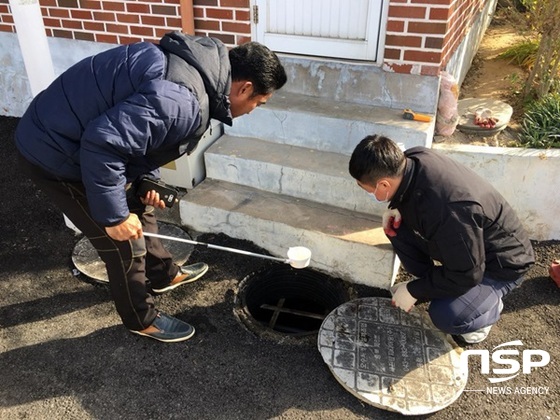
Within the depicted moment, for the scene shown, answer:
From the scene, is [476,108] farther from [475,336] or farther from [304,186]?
[475,336]

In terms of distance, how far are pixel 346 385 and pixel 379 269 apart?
0.90m

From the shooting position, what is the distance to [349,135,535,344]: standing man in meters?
2.46

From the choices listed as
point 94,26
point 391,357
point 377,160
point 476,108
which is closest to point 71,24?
point 94,26

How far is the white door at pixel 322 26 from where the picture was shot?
3.75m

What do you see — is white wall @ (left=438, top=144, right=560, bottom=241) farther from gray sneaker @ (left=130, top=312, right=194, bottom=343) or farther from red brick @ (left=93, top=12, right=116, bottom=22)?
red brick @ (left=93, top=12, right=116, bottom=22)

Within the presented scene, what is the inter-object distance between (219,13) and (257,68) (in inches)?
78.0

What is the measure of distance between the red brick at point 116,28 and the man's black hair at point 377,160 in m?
2.93

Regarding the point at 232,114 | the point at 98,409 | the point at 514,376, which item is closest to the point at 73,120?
the point at 232,114

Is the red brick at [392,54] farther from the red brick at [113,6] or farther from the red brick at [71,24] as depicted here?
the red brick at [71,24]

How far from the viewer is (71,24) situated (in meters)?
4.64

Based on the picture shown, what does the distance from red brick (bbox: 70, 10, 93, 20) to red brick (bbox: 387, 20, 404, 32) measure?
270 centimetres

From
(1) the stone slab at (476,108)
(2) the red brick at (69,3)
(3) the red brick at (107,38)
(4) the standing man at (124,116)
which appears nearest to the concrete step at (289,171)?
(1) the stone slab at (476,108)

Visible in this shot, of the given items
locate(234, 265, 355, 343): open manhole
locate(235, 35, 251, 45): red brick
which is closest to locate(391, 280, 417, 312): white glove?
locate(234, 265, 355, 343): open manhole

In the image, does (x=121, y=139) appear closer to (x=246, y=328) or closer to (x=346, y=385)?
(x=246, y=328)
